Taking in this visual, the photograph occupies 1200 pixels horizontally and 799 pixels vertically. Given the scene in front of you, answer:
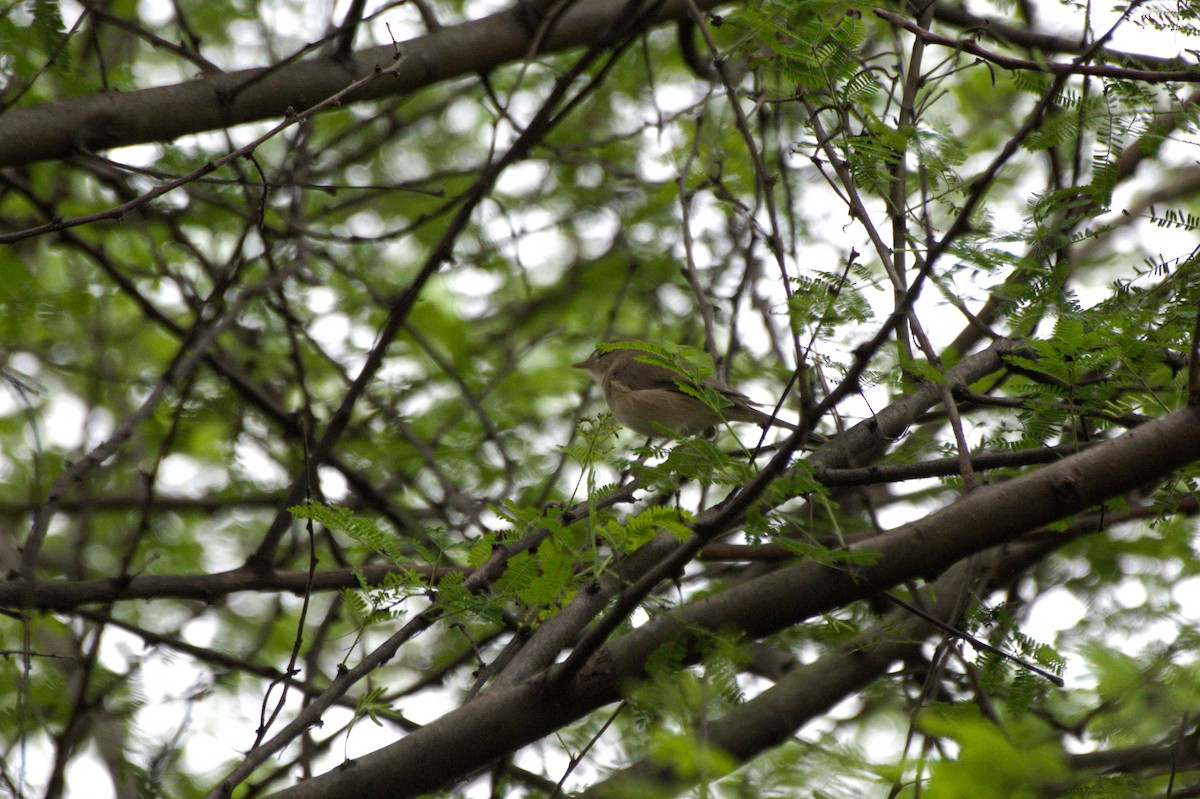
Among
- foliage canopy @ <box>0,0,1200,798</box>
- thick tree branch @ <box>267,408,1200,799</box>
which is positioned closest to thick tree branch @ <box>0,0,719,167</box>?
foliage canopy @ <box>0,0,1200,798</box>

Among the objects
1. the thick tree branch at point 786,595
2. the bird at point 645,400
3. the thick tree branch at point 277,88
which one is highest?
the thick tree branch at point 277,88

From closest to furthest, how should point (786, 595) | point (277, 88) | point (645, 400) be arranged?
point (786, 595), point (277, 88), point (645, 400)

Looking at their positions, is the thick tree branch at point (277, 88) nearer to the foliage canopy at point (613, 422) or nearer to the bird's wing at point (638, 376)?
the foliage canopy at point (613, 422)

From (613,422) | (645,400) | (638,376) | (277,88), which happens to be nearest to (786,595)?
(613,422)

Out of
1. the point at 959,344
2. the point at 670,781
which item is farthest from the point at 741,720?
the point at 959,344

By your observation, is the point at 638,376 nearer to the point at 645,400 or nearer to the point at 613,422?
the point at 645,400

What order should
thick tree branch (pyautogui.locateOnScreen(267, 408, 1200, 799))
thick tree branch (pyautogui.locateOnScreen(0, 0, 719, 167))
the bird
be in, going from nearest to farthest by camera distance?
thick tree branch (pyautogui.locateOnScreen(267, 408, 1200, 799))
thick tree branch (pyautogui.locateOnScreen(0, 0, 719, 167))
the bird

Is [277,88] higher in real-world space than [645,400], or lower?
higher

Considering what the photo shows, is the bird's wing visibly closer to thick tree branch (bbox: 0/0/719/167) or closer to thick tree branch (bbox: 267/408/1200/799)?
thick tree branch (bbox: 0/0/719/167)

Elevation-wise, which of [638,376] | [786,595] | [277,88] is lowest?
[786,595]

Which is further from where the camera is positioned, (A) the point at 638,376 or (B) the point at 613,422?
(A) the point at 638,376

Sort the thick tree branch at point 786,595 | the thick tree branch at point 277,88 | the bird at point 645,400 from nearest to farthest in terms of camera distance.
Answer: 1. the thick tree branch at point 786,595
2. the thick tree branch at point 277,88
3. the bird at point 645,400

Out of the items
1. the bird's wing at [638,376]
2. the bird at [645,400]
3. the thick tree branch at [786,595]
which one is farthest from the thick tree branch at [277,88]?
the thick tree branch at [786,595]

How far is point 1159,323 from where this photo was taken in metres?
3.60
